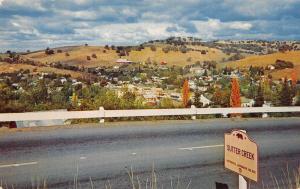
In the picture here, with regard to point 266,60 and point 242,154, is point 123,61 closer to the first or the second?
point 266,60

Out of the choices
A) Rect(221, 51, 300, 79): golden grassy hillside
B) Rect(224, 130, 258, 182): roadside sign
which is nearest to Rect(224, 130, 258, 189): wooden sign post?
Rect(224, 130, 258, 182): roadside sign

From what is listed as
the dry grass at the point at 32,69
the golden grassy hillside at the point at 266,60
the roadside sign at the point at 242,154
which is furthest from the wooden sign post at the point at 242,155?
the golden grassy hillside at the point at 266,60

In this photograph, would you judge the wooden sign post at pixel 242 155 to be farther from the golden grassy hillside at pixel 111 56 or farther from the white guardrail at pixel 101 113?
the golden grassy hillside at pixel 111 56

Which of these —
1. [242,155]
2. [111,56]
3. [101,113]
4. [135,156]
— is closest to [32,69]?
[111,56]

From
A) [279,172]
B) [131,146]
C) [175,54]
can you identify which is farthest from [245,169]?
[175,54]

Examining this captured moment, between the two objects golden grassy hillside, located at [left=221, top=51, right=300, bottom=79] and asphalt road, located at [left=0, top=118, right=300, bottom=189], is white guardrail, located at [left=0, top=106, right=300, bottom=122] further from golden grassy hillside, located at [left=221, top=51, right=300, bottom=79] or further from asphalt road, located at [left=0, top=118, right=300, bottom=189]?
golden grassy hillside, located at [left=221, top=51, right=300, bottom=79]

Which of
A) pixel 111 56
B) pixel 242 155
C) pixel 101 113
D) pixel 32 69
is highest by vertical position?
pixel 111 56
